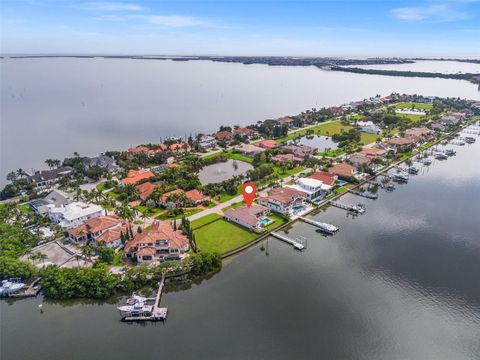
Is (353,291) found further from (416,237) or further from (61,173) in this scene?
(61,173)

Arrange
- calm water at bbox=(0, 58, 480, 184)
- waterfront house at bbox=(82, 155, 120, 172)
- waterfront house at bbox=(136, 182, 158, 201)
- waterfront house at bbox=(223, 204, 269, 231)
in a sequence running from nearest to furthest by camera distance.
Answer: waterfront house at bbox=(223, 204, 269, 231)
waterfront house at bbox=(136, 182, 158, 201)
waterfront house at bbox=(82, 155, 120, 172)
calm water at bbox=(0, 58, 480, 184)

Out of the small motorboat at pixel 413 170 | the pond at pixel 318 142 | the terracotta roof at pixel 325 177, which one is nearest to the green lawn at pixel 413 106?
the pond at pixel 318 142

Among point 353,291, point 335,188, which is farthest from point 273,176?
point 353,291

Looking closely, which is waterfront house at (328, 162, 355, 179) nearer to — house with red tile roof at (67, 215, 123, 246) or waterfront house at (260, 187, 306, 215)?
waterfront house at (260, 187, 306, 215)

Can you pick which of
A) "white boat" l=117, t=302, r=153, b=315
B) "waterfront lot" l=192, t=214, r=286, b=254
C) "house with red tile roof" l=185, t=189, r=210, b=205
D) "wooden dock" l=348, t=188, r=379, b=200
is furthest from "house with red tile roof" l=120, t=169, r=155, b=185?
"wooden dock" l=348, t=188, r=379, b=200

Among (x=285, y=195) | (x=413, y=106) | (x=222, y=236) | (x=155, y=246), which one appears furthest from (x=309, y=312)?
(x=413, y=106)

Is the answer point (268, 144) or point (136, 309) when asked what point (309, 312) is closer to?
point (136, 309)
